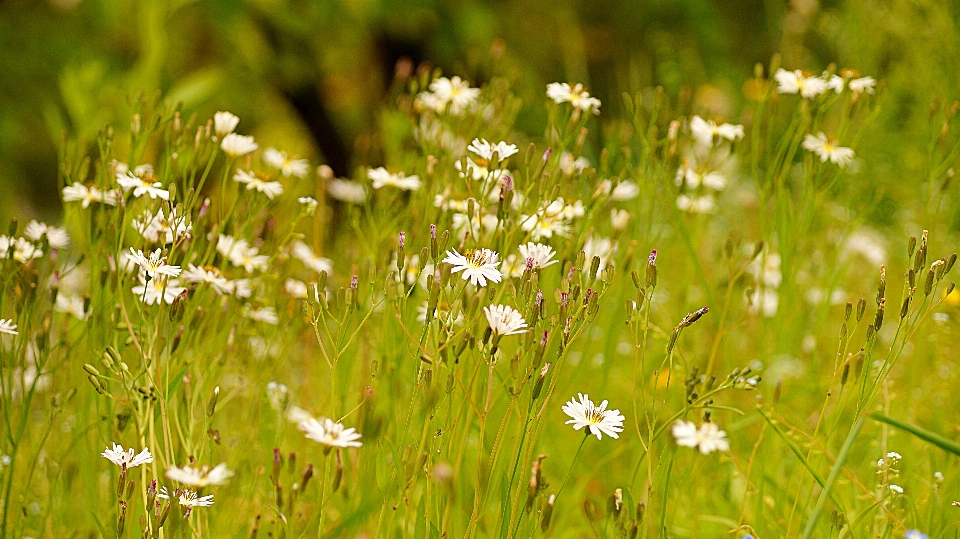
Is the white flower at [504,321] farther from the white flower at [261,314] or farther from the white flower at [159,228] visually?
the white flower at [261,314]

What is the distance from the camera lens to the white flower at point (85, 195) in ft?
4.80

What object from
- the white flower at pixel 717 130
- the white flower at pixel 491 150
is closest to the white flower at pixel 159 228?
the white flower at pixel 491 150

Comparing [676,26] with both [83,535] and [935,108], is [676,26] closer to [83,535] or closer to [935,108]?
[935,108]

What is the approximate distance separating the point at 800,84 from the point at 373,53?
12.5 ft

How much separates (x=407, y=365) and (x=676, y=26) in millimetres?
4306

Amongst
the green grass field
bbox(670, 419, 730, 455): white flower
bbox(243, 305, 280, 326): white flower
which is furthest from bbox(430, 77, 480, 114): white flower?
bbox(670, 419, 730, 455): white flower

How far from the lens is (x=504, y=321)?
1140mm

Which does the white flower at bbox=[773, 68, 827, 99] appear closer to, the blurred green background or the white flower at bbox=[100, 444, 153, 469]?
the blurred green background

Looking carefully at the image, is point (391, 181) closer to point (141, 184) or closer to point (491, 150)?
point (491, 150)

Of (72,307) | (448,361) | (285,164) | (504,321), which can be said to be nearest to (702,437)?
(504,321)

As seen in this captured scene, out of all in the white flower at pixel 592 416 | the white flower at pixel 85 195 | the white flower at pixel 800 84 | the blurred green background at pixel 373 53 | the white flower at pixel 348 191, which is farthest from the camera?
the blurred green background at pixel 373 53

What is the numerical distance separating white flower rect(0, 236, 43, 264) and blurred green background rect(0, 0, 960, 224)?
43.9 inches

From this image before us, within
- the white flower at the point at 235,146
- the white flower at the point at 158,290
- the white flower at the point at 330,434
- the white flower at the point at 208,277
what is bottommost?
the white flower at the point at 330,434

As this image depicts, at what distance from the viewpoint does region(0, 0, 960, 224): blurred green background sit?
327cm
